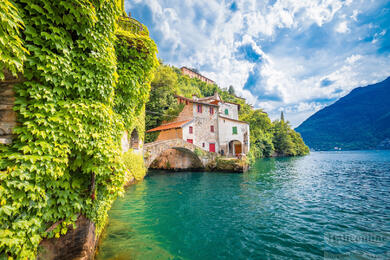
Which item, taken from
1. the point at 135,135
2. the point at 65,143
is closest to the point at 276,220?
the point at 65,143

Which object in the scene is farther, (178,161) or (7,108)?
(178,161)

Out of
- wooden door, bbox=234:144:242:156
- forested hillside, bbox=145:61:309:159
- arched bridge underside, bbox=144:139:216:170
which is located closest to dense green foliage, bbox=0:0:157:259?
arched bridge underside, bbox=144:139:216:170

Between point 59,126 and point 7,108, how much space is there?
0.84m

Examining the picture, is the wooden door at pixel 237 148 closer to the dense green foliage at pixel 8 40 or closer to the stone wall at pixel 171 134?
the stone wall at pixel 171 134

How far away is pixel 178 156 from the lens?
2272 cm

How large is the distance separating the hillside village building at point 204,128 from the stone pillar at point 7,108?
18.9 meters

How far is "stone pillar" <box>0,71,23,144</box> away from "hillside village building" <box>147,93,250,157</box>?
18.9 m

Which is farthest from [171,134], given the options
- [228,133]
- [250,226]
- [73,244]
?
[73,244]

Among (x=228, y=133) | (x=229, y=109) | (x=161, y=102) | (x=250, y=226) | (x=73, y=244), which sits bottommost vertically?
(x=250, y=226)

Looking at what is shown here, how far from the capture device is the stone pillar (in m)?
2.69

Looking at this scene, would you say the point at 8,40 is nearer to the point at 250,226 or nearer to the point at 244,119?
the point at 250,226

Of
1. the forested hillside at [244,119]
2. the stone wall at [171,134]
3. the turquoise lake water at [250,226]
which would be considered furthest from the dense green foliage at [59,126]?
the forested hillside at [244,119]

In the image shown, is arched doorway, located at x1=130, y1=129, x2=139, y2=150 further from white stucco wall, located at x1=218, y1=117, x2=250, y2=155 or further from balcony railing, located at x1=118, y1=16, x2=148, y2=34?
white stucco wall, located at x1=218, y1=117, x2=250, y2=155

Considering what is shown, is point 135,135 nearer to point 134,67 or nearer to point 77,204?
point 134,67
